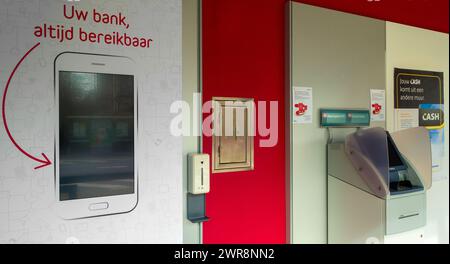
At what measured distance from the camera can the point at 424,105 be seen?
3.47 meters

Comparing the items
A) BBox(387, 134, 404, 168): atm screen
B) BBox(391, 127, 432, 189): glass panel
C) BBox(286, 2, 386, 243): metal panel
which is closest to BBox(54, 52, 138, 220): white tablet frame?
BBox(286, 2, 386, 243): metal panel

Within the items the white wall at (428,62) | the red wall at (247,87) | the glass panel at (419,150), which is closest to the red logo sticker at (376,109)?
the white wall at (428,62)

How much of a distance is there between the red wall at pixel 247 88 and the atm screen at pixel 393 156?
0.70 metres

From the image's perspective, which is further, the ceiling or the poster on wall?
the poster on wall

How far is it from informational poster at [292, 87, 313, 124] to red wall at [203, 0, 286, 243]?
0.10 meters

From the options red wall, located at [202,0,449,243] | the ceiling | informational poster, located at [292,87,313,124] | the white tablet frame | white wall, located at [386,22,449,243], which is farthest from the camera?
white wall, located at [386,22,449,243]

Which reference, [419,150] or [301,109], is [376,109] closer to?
[419,150]

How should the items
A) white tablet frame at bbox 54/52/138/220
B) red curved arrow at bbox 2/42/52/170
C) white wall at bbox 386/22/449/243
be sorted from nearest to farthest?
red curved arrow at bbox 2/42/52/170
white tablet frame at bbox 54/52/138/220
white wall at bbox 386/22/449/243

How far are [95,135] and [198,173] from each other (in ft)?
2.52

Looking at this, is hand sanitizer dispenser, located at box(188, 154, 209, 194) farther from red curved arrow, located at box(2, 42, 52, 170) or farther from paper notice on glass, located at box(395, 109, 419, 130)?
paper notice on glass, located at box(395, 109, 419, 130)

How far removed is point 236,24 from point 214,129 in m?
0.69

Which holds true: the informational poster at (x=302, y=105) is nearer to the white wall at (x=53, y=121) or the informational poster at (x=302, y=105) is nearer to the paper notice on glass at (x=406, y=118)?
the paper notice on glass at (x=406, y=118)

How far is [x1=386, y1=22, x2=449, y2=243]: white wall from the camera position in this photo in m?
3.17

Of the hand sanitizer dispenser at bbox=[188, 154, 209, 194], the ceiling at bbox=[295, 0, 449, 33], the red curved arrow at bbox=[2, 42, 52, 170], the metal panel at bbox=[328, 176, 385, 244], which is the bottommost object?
the metal panel at bbox=[328, 176, 385, 244]
